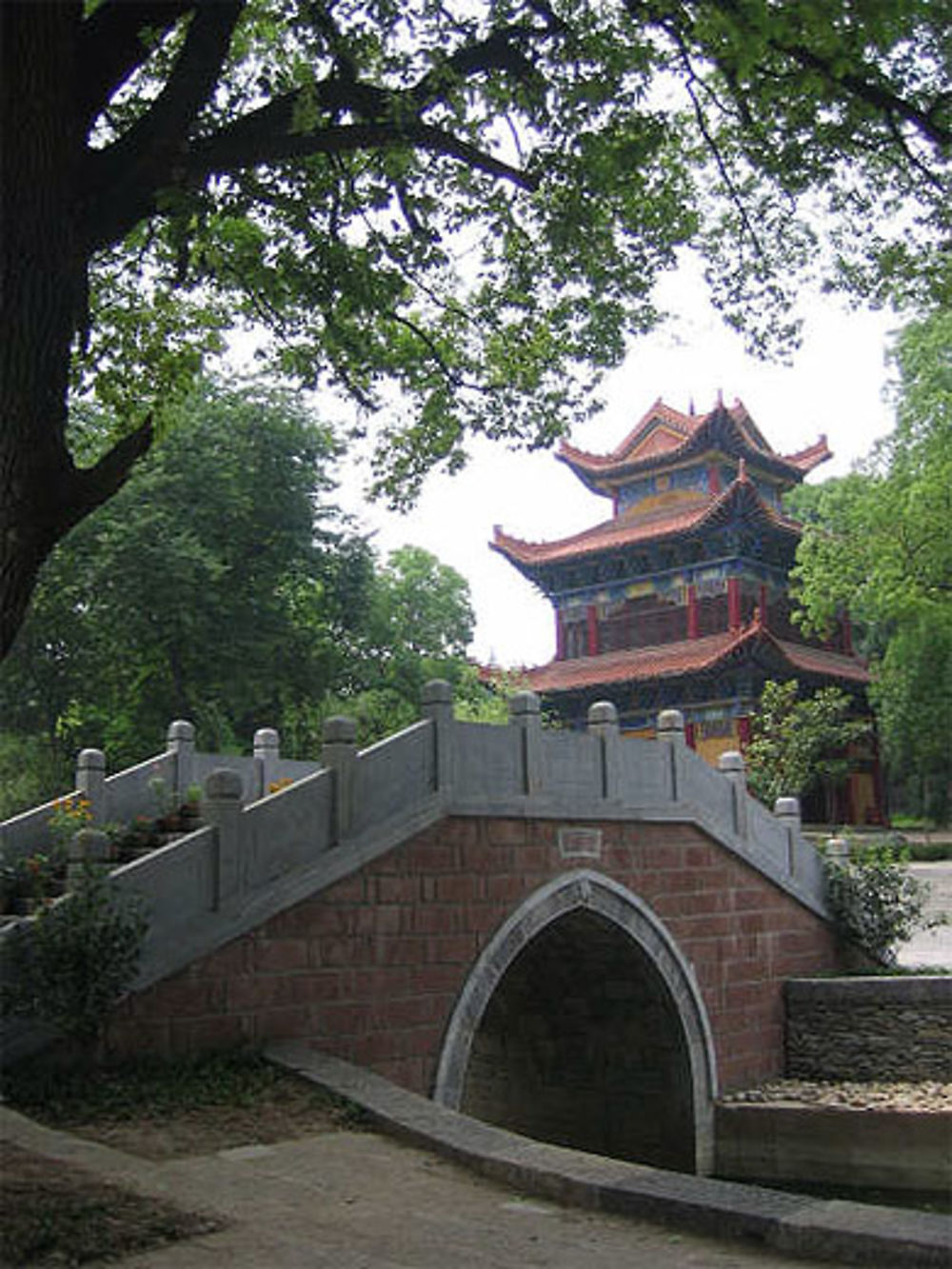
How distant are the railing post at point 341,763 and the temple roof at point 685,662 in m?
18.4

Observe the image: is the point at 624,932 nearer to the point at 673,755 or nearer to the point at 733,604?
the point at 673,755

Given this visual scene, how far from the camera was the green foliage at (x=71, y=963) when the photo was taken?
22.2 feet

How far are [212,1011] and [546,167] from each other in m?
4.96

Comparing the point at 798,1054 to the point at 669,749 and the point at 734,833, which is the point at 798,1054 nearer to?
the point at 734,833

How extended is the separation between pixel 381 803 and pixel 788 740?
15.6 m

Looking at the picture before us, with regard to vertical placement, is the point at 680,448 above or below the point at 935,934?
above

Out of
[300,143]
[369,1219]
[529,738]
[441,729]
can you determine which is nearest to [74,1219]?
[369,1219]

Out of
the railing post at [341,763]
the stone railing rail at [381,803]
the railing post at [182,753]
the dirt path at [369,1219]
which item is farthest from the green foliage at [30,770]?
the dirt path at [369,1219]

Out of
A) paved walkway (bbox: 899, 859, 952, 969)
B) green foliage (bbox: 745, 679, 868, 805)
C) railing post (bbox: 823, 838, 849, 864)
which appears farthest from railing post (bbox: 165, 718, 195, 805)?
green foliage (bbox: 745, 679, 868, 805)

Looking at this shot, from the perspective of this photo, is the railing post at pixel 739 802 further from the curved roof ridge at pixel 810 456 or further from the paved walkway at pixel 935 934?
the curved roof ridge at pixel 810 456

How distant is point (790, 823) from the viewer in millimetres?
14164

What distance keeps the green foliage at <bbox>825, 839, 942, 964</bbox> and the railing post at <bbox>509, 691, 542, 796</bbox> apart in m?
5.39

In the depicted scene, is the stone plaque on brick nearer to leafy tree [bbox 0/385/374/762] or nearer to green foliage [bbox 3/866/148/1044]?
green foliage [bbox 3/866/148/1044]

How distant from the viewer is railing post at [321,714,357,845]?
872 cm
